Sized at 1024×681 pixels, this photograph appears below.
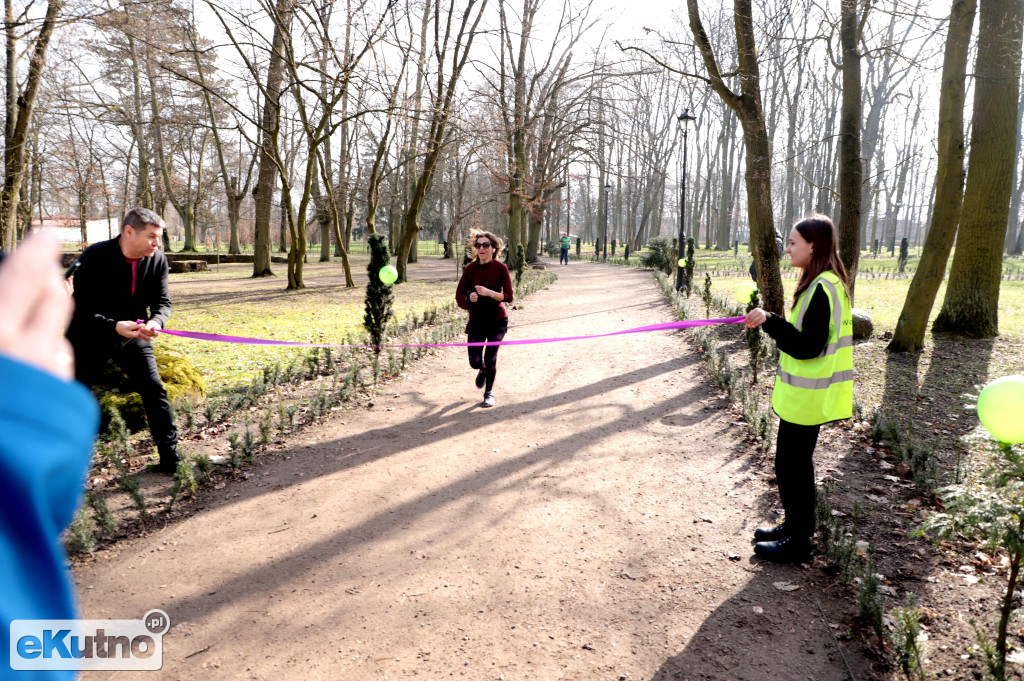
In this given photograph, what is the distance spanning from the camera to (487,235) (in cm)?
711

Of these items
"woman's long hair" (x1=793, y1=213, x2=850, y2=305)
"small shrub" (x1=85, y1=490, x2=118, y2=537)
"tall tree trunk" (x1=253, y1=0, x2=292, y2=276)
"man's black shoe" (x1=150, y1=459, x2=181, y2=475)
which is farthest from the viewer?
"tall tree trunk" (x1=253, y1=0, x2=292, y2=276)

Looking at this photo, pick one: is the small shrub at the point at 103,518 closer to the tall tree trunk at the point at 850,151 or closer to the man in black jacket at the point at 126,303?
the man in black jacket at the point at 126,303

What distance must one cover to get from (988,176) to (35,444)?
11.7 m

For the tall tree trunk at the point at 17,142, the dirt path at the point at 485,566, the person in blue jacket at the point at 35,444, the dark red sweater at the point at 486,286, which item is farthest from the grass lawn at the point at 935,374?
the tall tree trunk at the point at 17,142

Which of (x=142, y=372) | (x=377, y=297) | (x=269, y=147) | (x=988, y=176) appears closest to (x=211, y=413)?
(x=142, y=372)

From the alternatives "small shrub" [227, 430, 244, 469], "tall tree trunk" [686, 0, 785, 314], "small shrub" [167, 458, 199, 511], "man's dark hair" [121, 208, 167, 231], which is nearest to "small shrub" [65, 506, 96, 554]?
"small shrub" [167, 458, 199, 511]

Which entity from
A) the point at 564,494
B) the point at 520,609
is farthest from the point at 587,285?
the point at 520,609

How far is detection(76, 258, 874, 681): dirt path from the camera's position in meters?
3.06

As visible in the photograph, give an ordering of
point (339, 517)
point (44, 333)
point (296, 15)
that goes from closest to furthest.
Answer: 1. point (44, 333)
2. point (339, 517)
3. point (296, 15)

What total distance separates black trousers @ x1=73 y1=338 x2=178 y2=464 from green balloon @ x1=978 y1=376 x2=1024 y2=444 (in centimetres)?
519

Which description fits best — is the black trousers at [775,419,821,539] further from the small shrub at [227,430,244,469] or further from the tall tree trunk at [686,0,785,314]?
the tall tree trunk at [686,0,785,314]

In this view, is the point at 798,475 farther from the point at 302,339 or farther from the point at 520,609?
the point at 302,339

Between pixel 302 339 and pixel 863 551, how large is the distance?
9.05 m

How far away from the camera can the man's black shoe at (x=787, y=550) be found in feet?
12.6
